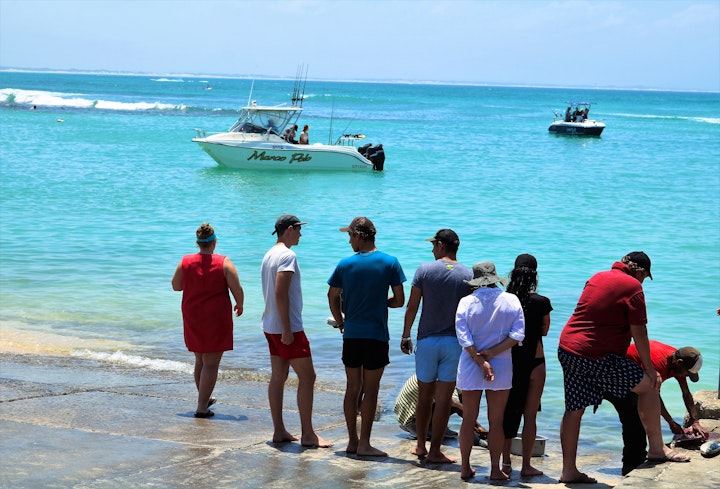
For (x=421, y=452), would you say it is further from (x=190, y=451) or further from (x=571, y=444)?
(x=190, y=451)

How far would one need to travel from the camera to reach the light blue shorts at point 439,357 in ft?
20.5

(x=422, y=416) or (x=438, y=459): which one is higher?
(x=422, y=416)

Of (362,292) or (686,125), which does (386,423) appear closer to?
(362,292)

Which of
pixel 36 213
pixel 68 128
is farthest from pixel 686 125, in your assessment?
pixel 36 213

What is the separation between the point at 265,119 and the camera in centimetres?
3409

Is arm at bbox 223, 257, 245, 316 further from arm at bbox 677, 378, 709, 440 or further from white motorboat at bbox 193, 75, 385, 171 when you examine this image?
white motorboat at bbox 193, 75, 385, 171

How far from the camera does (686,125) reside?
81.1 metres

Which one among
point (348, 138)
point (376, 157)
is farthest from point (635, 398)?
point (348, 138)

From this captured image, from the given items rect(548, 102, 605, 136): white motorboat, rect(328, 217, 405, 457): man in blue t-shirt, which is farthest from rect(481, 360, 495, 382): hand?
rect(548, 102, 605, 136): white motorboat

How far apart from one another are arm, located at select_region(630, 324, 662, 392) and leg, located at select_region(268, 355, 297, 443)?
2.32 metres

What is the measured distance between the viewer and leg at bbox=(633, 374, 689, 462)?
19.7 feet

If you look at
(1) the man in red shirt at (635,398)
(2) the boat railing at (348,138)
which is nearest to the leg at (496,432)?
(1) the man in red shirt at (635,398)

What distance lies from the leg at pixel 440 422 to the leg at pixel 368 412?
34 centimetres

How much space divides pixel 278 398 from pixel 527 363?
1699 mm
